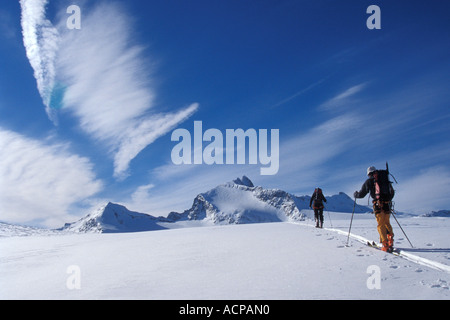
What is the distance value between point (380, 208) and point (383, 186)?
0.71 metres

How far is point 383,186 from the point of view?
9250 mm

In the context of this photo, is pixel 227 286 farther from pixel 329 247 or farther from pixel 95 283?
pixel 329 247

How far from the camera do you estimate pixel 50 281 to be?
599 centimetres

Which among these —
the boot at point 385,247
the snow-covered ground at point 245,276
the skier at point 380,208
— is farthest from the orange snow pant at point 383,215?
the snow-covered ground at point 245,276

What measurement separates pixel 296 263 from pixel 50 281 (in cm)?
507

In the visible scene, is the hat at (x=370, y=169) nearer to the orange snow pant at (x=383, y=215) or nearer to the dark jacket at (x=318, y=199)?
the orange snow pant at (x=383, y=215)

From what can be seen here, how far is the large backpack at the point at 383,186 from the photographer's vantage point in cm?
912

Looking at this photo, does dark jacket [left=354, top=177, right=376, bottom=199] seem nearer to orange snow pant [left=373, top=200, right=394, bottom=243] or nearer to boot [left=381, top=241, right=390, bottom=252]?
orange snow pant [left=373, top=200, right=394, bottom=243]

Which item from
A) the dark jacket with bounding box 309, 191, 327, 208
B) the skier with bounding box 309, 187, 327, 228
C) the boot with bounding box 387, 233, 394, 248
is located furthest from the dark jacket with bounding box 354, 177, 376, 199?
the dark jacket with bounding box 309, 191, 327, 208

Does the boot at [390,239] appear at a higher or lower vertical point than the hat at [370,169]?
lower

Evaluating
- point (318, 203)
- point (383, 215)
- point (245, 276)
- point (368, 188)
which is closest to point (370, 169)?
point (368, 188)

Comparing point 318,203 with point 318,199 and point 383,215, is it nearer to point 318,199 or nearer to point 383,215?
point 318,199
